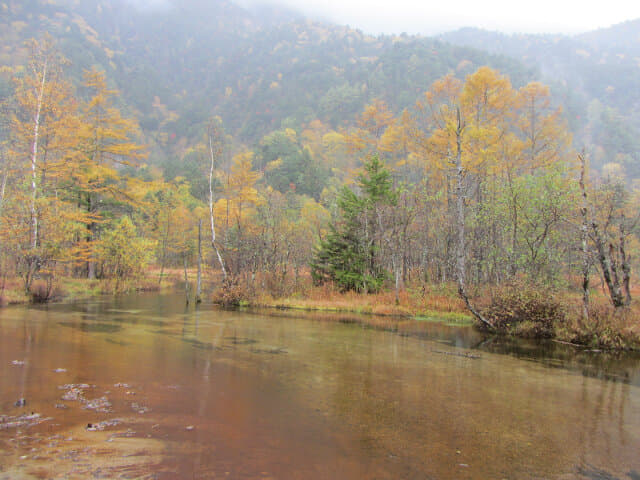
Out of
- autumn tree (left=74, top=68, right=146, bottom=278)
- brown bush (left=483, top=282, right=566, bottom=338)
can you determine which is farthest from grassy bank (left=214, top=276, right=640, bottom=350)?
autumn tree (left=74, top=68, right=146, bottom=278)

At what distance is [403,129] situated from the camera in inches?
1098

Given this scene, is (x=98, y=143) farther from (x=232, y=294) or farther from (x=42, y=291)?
(x=232, y=294)

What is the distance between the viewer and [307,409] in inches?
232

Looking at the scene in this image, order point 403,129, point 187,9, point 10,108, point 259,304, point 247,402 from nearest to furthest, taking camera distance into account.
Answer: point 247,402, point 259,304, point 10,108, point 403,129, point 187,9

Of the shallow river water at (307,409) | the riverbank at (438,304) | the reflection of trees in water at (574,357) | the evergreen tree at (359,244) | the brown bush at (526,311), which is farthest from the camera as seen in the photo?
the evergreen tree at (359,244)

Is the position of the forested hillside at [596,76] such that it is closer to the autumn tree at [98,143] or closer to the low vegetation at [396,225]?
the low vegetation at [396,225]

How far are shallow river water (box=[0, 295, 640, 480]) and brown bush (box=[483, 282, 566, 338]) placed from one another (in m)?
1.16

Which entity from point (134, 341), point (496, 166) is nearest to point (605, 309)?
point (496, 166)

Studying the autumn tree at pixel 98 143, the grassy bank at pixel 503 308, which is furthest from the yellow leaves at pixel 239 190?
the grassy bank at pixel 503 308

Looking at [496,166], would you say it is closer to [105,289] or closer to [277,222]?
[277,222]

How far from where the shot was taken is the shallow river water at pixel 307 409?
13.9ft

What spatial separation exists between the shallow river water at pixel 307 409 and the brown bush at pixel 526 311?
1.16 meters

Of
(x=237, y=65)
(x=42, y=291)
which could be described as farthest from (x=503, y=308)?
(x=237, y=65)

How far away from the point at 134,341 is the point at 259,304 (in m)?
9.42
